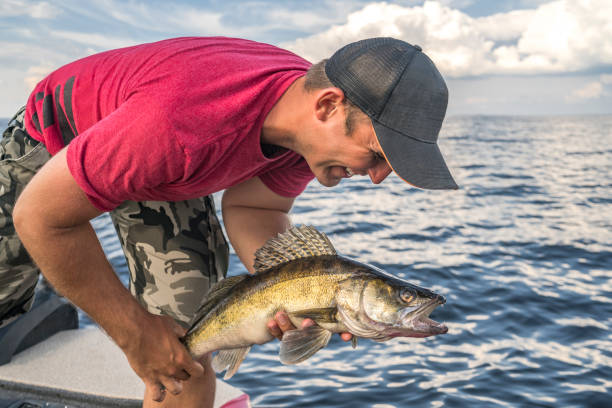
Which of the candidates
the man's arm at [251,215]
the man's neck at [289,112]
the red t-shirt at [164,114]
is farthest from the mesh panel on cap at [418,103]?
the man's arm at [251,215]

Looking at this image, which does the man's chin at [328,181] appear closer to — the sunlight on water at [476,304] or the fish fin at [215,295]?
the fish fin at [215,295]

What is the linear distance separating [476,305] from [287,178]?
5.54 metres

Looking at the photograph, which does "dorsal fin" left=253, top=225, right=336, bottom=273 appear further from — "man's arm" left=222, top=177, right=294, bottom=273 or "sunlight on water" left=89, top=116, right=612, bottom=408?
"sunlight on water" left=89, top=116, right=612, bottom=408

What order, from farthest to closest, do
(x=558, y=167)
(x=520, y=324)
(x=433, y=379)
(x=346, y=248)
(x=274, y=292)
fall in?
(x=558, y=167) → (x=346, y=248) → (x=520, y=324) → (x=433, y=379) → (x=274, y=292)

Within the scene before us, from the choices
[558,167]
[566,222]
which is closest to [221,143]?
[566,222]

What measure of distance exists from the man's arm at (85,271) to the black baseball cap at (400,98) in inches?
49.0

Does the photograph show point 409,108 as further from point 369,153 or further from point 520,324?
point 520,324

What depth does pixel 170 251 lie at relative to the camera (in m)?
3.30

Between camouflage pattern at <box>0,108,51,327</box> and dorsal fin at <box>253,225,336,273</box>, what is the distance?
1.27 metres

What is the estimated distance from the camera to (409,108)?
2.59m

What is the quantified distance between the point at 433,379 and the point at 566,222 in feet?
30.2

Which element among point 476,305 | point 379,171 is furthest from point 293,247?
point 476,305

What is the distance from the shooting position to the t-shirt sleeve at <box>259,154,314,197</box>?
3.48 metres

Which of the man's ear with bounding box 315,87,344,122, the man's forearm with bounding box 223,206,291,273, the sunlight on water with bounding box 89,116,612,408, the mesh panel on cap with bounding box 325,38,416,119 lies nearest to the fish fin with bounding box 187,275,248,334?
the man's forearm with bounding box 223,206,291,273
